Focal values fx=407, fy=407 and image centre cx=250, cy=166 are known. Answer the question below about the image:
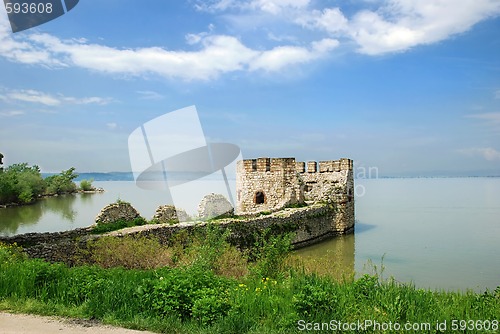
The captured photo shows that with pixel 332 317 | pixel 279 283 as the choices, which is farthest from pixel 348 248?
pixel 332 317

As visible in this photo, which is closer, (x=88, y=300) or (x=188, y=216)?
A: (x=88, y=300)

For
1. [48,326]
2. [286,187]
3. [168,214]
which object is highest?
[286,187]

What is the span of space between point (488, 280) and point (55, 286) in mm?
12580

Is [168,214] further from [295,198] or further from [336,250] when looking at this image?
[336,250]

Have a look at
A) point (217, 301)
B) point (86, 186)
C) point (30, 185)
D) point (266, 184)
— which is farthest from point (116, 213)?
point (86, 186)

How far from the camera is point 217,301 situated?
17.8 ft

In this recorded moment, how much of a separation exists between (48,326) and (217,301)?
218 centimetres

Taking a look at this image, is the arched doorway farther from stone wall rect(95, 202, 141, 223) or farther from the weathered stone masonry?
stone wall rect(95, 202, 141, 223)

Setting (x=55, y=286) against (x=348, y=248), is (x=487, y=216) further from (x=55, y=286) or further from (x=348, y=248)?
(x=55, y=286)

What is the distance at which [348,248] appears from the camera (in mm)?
18609

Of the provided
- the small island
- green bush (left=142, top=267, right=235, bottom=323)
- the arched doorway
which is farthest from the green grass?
the small island

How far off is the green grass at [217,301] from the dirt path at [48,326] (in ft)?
0.49

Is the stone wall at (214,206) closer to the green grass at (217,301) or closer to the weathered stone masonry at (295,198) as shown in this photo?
the weathered stone masonry at (295,198)

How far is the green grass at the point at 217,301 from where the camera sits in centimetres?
514
